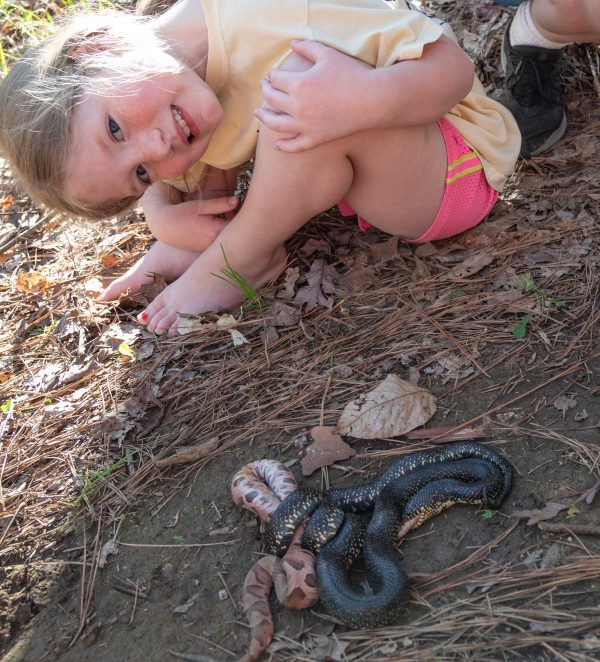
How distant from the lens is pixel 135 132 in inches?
107

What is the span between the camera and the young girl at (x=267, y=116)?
8.59ft

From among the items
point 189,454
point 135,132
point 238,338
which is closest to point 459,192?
point 238,338

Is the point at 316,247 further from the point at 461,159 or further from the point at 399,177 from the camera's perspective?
the point at 461,159

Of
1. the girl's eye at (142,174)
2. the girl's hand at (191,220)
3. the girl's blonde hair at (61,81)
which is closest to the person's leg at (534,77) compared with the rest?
the girl's hand at (191,220)

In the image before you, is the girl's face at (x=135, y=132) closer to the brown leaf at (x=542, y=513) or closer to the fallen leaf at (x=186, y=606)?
the fallen leaf at (x=186, y=606)

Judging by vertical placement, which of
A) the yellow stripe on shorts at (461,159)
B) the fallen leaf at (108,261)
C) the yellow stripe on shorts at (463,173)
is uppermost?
the yellow stripe on shorts at (461,159)

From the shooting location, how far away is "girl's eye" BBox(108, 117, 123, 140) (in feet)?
8.78

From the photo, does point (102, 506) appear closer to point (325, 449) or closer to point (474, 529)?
point (325, 449)

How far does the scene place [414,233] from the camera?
3191 mm

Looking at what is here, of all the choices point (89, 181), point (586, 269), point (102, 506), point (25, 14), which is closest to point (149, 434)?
point (102, 506)

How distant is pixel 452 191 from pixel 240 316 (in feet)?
3.79


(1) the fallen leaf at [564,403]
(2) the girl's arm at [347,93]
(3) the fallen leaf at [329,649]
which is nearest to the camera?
(3) the fallen leaf at [329,649]

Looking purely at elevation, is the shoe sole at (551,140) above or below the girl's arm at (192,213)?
below

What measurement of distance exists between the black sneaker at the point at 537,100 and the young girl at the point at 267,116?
1.61ft
